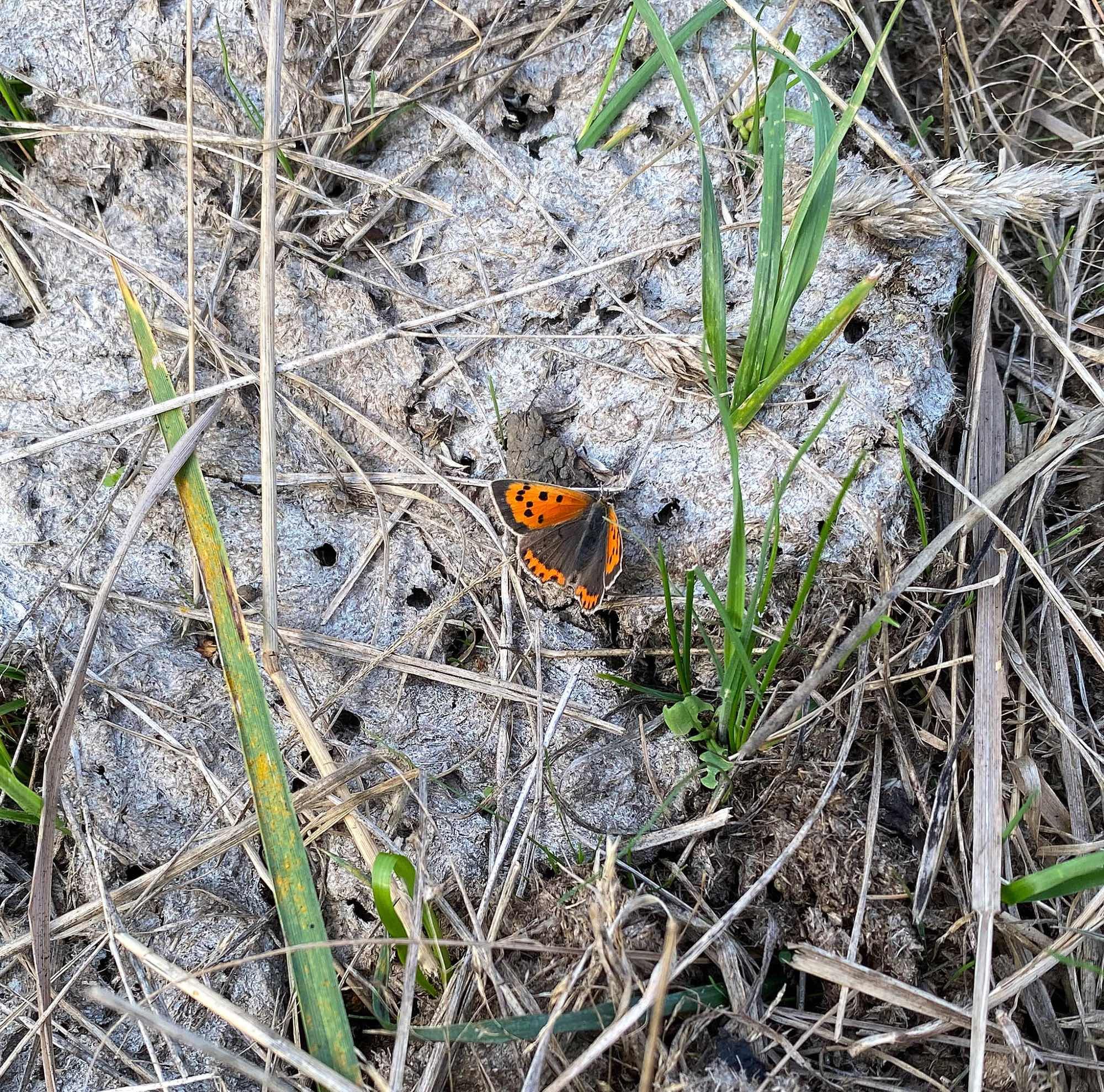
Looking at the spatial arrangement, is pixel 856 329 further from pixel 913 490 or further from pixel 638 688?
pixel 638 688

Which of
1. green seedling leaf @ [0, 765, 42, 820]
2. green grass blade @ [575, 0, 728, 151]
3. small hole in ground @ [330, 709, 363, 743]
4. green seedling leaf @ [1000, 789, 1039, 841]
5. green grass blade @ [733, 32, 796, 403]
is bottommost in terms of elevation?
green seedling leaf @ [1000, 789, 1039, 841]

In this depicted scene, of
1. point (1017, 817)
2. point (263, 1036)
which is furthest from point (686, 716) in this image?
point (263, 1036)

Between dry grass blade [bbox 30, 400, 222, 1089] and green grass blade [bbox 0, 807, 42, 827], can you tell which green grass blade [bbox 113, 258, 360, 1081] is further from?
green grass blade [bbox 0, 807, 42, 827]

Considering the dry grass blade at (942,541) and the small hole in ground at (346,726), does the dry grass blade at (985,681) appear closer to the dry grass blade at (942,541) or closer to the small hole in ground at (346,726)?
the dry grass blade at (942,541)

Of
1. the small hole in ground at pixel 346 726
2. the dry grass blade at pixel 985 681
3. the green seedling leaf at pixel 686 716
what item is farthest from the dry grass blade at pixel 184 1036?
the dry grass blade at pixel 985 681

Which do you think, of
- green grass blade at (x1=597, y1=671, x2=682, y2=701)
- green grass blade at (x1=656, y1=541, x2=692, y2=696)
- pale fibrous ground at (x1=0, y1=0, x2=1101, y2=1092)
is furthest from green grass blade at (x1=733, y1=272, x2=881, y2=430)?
green grass blade at (x1=597, y1=671, x2=682, y2=701)

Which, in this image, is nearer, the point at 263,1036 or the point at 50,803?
the point at 263,1036
